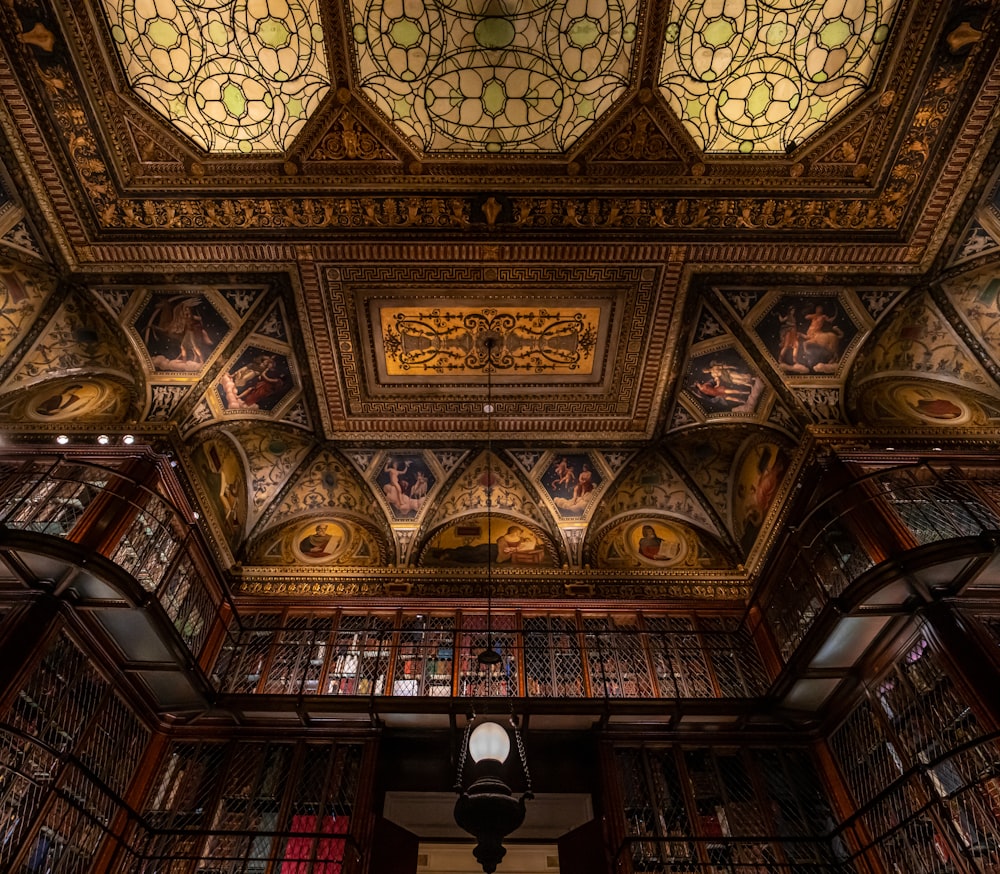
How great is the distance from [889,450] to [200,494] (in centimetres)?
824

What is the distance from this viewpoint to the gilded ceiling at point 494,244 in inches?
232

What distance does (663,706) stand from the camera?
6.59 metres

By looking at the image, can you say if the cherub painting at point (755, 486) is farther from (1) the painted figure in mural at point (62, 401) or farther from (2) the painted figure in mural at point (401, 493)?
(1) the painted figure in mural at point (62, 401)

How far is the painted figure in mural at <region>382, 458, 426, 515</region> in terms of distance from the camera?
9039mm

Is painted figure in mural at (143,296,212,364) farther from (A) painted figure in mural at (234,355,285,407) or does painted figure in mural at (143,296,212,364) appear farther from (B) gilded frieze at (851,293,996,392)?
(B) gilded frieze at (851,293,996,392)

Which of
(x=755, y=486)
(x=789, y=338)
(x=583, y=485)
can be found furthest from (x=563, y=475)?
(x=789, y=338)

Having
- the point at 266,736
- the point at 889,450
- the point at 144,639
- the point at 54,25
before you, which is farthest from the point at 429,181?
the point at 266,736

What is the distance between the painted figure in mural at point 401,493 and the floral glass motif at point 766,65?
5.84 m

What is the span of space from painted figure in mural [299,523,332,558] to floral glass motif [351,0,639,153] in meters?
5.57

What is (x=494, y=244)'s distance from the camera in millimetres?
6930

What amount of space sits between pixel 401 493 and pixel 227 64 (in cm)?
565

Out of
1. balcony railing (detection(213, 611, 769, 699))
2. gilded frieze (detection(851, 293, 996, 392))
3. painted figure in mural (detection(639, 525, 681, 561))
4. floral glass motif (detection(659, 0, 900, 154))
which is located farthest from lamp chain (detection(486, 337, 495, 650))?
gilded frieze (detection(851, 293, 996, 392))

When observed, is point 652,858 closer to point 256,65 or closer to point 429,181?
point 429,181

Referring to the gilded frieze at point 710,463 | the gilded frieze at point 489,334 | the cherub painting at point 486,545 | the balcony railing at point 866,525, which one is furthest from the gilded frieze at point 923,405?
the cherub painting at point 486,545
